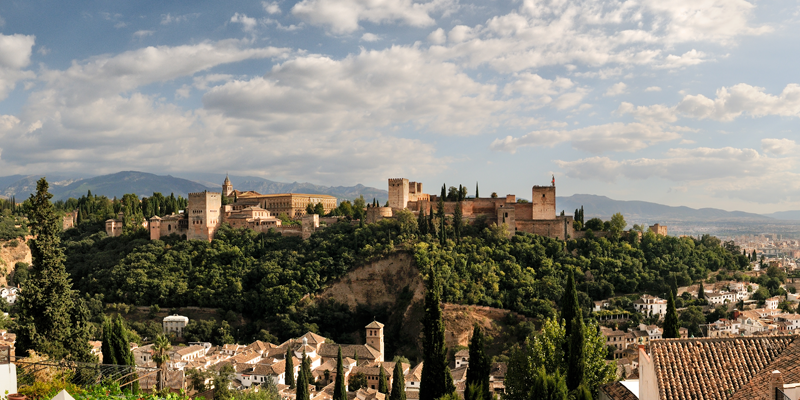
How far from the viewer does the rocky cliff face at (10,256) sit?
56.0m

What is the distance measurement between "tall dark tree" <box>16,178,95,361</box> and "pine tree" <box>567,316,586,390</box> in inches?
595

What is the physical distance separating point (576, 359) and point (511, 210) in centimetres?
3647

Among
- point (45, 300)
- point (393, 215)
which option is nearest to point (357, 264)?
point (393, 215)

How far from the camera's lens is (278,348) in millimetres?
39188

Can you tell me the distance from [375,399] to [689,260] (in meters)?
37.2

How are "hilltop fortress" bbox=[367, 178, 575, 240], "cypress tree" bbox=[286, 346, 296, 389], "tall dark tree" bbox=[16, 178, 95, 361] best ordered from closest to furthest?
"tall dark tree" bbox=[16, 178, 95, 361], "cypress tree" bbox=[286, 346, 296, 389], "hilltop fortress" bbox=[367, 178, 575, 240]

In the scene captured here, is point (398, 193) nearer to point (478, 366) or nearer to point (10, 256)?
point (478, 366)

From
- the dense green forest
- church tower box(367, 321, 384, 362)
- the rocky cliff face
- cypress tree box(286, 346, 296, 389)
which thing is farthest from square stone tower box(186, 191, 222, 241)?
cypress tree box(286, 346, 296, 389)

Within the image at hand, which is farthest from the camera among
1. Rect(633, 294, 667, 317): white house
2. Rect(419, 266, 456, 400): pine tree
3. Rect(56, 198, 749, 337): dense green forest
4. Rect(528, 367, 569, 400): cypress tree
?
Rect(633, 294, 667, 317): white house

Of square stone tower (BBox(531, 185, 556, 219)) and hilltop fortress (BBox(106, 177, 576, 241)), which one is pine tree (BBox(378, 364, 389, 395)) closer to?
hilltop fortress (BBox(106, 177, 576, 241))

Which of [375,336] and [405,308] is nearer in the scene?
[375,336]

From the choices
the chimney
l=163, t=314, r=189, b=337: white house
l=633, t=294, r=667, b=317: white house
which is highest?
the chimney

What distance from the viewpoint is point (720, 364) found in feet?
33.2

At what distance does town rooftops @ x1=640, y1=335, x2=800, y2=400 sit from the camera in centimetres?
953
